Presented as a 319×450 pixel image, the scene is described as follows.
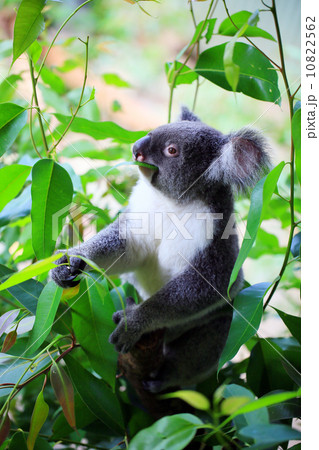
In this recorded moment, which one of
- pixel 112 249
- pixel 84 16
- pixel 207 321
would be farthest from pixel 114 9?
pixel 207 321

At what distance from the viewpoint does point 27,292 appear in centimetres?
106

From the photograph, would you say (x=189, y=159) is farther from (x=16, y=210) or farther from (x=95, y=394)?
(x=95, y=394)

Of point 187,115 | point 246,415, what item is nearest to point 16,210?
point 187,115

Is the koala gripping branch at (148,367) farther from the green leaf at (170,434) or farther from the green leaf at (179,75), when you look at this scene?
the green leaf at (179,75)

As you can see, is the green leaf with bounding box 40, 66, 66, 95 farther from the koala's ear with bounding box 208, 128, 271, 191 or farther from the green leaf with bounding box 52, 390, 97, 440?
the green leaf with bounding box 52, 390, 97, 440

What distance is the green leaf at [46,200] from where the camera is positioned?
973 mm

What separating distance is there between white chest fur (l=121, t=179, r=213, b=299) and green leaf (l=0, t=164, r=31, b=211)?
0.35 metres

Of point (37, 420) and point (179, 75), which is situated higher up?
point (179, 75)

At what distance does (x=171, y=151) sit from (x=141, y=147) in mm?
87

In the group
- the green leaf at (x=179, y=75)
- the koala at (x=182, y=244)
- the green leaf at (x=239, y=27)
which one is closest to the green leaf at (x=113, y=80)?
the green leaf at (x=179, y=75)

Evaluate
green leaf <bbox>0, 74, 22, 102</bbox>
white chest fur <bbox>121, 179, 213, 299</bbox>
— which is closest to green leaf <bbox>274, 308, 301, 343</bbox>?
white chest fur <bbox>121, 179, 213, 299</bbox>

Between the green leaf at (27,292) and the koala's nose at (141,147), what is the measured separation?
1.43 feet
